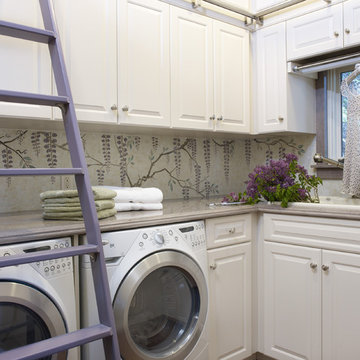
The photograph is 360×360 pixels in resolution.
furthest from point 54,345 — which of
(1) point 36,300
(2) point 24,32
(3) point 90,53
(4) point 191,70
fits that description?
(4) point 191,70

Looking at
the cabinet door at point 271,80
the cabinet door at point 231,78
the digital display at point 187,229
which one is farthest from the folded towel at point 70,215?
the cabinet door at point 271,80

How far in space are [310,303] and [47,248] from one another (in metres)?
1.38

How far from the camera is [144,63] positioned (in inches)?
84.2

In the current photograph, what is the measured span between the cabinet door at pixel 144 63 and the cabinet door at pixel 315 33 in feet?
2.86

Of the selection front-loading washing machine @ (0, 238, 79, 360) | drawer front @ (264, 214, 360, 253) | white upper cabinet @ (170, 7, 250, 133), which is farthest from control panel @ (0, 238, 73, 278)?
drawer front @ (264, 214, 360, 253)

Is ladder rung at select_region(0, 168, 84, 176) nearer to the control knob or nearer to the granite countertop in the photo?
the granite countertop

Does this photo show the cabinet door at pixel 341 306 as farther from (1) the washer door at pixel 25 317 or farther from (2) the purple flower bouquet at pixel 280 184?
(1) the washer door at pixel 25 317

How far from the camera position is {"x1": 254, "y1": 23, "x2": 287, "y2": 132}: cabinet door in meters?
2.63

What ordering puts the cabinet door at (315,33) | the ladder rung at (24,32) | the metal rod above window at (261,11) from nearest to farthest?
the ladder rung at (24,32)
the cabinet door at (315,33)
the metal rod above window at (261,11)

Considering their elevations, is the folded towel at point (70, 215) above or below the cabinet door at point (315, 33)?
below

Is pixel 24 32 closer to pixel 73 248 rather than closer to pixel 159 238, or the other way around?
pixel 73 248

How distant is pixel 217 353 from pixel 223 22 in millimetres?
2014

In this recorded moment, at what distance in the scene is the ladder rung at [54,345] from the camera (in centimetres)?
109

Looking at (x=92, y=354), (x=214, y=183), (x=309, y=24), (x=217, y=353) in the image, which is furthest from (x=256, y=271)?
(x=309, y=24)
